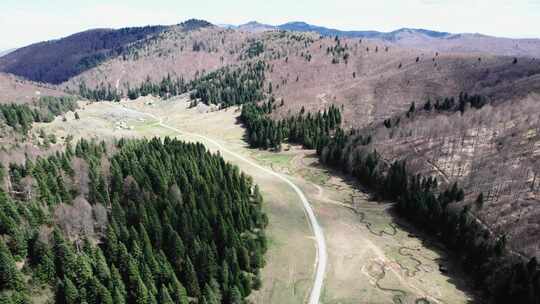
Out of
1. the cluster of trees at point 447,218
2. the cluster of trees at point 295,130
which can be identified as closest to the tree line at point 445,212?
the cluster of trees at point 447,218

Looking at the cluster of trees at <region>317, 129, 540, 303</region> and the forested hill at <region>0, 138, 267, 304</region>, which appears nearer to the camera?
the forested hill at <region>0, 138, 267, 304</region>

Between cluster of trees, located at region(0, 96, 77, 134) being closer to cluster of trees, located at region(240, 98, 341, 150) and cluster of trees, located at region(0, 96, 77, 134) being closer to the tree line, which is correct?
cluster of trees, located at region(240, 98, 341, 150)

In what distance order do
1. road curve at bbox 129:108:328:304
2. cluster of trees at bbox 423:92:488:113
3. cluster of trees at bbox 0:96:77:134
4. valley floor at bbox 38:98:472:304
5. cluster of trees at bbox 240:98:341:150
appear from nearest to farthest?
road curve at bbox 129:108:328:304
valley floor at bbox 38:98:472:304
cluster of trees at bbox 0:96:77:134
cluster of trees at bbox 423:92:488:113
cluster of trees at bbox 240:98:341:150

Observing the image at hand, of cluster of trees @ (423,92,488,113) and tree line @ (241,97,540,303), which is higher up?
cluster of trees @ (423,92,488,113)

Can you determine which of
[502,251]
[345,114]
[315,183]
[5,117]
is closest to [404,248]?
[502,251]

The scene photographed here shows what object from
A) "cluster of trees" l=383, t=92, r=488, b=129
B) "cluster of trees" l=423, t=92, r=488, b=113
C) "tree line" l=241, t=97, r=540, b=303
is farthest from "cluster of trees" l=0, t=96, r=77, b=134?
"cluster of trees" l=423, t=92, r=488, b=113

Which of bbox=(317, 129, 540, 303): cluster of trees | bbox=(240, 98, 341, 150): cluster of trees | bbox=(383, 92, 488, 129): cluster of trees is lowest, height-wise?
bbox=(317, 129, 540, 303): cluster of trees

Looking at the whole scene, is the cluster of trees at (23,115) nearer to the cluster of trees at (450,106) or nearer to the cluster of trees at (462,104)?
the cluster of trees at (450,106)

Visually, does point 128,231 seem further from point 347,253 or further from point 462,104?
point 462,104

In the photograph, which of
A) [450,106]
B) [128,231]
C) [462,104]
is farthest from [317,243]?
[450,106]
